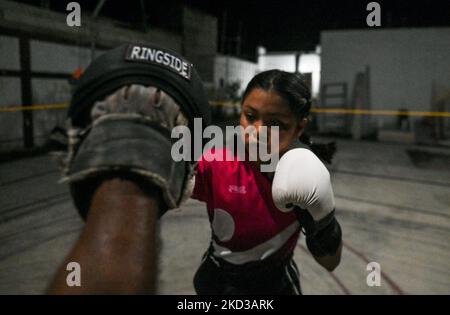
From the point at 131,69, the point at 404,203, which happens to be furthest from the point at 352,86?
the point at 131,69

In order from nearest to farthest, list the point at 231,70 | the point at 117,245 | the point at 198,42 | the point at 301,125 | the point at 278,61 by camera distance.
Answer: the point at 117,245 < the point at 301,125 < the point at 198,42 < the point at 231,70 < the point at 278,61

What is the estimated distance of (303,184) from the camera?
1.37 meters

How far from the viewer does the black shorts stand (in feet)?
5.59

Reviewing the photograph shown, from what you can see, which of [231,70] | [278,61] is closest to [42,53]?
[231,70]

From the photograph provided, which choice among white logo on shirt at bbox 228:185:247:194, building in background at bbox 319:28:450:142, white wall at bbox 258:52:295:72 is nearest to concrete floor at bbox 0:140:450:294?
white logo on shirt at bbox 228:185:247:194

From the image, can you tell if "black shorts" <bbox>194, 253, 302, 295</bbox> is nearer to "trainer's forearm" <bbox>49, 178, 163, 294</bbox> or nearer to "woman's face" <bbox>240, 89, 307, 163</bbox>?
"woman's face" <bbox>240, 89, 307, 163</bbox>

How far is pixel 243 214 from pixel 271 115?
0.48 meters

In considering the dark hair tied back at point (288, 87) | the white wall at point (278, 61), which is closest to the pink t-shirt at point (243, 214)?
the dark hair tied back at point (288, 87)

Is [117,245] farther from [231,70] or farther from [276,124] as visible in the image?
[231,70]

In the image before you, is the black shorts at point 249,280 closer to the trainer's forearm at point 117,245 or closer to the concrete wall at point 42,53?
the trainer's forearm at point 117,245

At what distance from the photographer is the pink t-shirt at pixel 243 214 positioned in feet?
5.51

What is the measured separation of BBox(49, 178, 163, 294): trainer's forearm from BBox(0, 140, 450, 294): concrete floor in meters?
2.57

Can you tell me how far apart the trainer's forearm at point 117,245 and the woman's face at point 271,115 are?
2.84ft

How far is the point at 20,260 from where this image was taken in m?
3.56
